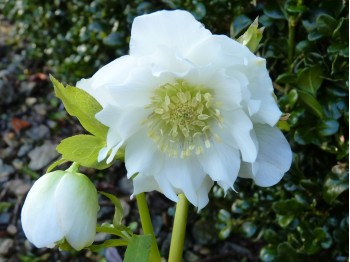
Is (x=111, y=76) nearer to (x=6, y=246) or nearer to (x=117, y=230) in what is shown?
(x=117, y=230)

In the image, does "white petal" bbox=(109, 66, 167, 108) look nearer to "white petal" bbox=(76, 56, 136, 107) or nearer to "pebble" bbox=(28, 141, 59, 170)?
"white petal" bbox=(76, 56, 136, 107)

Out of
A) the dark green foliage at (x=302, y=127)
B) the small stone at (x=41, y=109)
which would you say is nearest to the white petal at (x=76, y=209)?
the dark green foliage at (x=302, y=127)

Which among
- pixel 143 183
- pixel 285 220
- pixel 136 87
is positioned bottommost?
pixel 285 220

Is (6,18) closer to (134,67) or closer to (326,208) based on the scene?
(326,208)

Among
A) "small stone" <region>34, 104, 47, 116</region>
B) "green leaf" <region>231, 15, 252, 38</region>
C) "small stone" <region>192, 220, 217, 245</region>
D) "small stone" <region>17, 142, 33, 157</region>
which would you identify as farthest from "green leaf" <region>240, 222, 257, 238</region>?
"small stone" <region>34, 104, 47, 116</region>

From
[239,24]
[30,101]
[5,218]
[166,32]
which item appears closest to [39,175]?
[5,218]

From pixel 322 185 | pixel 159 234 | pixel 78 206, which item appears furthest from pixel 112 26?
pixel 78 206

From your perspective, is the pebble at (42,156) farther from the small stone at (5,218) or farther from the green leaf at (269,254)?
the green leaf at (269,254)
